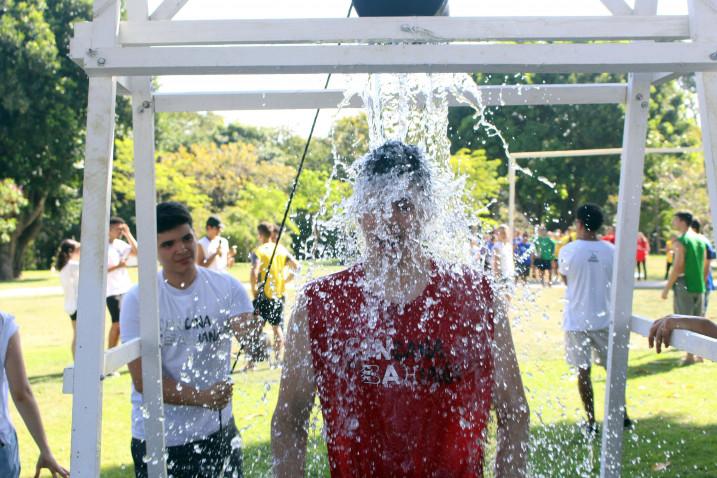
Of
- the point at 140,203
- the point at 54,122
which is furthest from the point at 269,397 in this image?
the point at 54,122

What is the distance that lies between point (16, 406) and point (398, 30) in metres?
2.47

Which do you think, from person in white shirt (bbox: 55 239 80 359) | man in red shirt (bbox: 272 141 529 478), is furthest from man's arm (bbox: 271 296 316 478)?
person in white shirt (bbox: 55 239 80 359)

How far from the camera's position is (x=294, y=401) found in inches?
87.1

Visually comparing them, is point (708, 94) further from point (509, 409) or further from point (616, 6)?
point (509, 409)

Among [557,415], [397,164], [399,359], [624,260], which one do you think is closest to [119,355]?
[399,359]

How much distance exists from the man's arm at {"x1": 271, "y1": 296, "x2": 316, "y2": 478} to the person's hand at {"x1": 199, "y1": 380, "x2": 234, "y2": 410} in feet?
4.59

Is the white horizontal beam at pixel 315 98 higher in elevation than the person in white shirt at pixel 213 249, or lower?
higher

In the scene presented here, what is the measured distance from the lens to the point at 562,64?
194 centimetres

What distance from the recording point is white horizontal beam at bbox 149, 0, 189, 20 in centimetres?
232

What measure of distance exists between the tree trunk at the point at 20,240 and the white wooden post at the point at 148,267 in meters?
38.7

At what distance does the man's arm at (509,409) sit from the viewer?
2.19 meters

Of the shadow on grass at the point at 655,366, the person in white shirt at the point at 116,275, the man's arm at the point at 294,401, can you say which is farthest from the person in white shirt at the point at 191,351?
the shadow on grass at the point at 655,366

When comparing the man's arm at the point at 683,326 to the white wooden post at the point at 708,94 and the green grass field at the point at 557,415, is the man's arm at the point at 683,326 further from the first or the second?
the green grass field at the point at 557,415

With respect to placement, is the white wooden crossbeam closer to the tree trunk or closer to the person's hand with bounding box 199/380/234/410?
the person's hand with bounding box 199/380/234/410
